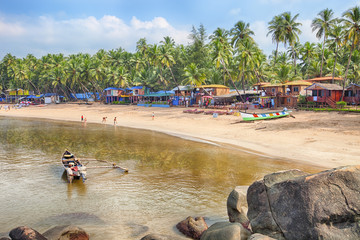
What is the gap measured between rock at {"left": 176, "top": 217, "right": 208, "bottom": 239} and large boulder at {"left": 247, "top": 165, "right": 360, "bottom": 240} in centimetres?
345

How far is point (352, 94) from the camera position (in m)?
45.3

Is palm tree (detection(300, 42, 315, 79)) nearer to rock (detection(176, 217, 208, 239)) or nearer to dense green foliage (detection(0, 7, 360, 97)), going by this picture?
dense green foliage (detection(0, 7, 360, 97))

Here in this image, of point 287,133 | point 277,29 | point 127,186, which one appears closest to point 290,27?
point 277,29

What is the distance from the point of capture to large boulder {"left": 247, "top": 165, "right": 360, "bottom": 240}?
6266 millimetres

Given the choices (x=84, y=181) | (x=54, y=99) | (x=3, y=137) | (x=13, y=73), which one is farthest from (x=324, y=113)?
(x=13, y=73)

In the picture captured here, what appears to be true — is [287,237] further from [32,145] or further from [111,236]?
[32,145]

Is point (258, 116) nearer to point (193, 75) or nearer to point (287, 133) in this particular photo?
point (287, 133)

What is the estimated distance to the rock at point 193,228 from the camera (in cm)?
1009

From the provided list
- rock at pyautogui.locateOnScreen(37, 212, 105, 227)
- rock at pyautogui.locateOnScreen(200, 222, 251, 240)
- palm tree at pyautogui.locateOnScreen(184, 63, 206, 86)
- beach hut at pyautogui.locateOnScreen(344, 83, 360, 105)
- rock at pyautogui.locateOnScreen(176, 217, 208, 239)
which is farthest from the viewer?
palm tree at pyautogui.locateOnScreen(184, 63, 206, 86)

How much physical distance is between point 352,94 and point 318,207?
46362mm

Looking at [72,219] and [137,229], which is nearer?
[137,229]

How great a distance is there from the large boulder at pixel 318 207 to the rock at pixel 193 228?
3.45 metres

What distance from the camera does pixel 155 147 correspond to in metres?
28.1

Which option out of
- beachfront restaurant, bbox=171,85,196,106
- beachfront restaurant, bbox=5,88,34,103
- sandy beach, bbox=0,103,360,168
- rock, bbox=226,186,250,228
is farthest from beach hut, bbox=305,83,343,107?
beachfront restaurant, bbox=5,88,34,103
